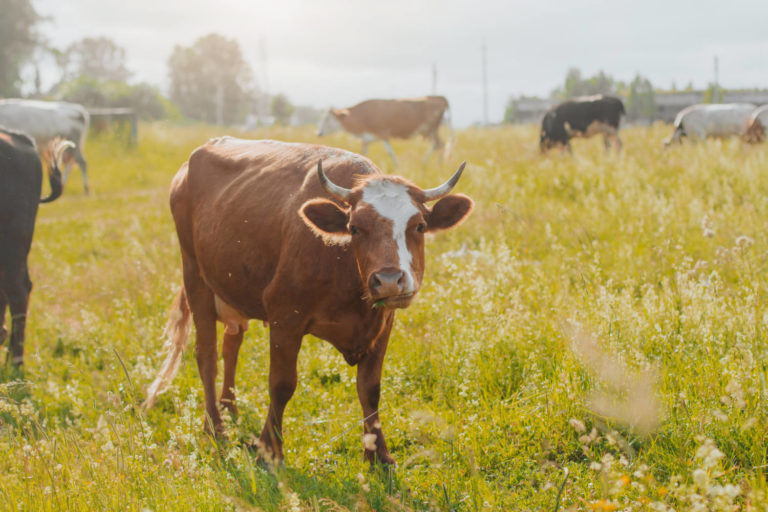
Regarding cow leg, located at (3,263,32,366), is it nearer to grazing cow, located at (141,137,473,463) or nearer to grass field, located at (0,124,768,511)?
grass field, located at (0,124,768,511)

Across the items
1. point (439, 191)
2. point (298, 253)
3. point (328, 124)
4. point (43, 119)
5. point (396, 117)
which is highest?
point (43, 119)

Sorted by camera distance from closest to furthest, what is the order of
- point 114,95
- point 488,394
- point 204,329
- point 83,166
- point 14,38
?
point 488,394
point 204,329
point 83,166
point 14,38
point 114,95

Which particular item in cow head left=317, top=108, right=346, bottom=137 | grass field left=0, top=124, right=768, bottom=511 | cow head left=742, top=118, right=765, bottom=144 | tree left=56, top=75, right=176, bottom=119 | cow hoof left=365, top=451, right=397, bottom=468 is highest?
tree left=56, top=75, right=176, bottom=119

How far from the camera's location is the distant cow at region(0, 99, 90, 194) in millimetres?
16156

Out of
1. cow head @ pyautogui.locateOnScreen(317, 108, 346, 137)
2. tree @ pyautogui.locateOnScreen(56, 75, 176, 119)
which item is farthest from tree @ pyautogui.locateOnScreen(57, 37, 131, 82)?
cow head @ pyautogui.locateOnScreen(317, 108, 346, 137)

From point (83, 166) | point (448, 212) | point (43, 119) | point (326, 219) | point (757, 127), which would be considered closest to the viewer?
point (326, 219)

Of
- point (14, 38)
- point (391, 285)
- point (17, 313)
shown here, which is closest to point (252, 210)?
point (391, 285)

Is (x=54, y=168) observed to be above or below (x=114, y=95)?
below

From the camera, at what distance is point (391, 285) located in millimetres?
2844

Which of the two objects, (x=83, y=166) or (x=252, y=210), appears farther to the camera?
(x=83, y=166)

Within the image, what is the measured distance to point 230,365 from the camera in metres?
4.54

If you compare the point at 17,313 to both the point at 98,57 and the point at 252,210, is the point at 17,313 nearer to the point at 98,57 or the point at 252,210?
the point at 252,210

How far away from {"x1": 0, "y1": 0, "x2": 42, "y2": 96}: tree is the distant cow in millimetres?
22647

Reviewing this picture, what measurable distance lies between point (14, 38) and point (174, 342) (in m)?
38.3
